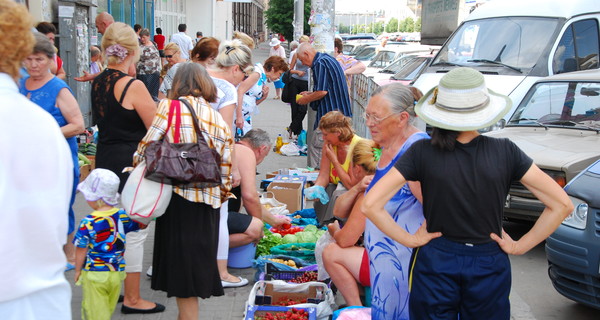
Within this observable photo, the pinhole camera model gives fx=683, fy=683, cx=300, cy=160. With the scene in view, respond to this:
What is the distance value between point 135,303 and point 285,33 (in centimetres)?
4247

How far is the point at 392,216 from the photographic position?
3.68 metres

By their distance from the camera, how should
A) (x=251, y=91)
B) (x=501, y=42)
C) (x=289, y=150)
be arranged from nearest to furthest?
(x=251, y=91) → (x=501, y=42) → (x=289, y=150)

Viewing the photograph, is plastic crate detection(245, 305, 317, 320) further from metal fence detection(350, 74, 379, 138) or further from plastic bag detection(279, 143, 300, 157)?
plastic bag detection(279, 143, 300, 157)

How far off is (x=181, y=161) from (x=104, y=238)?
852 millimetres

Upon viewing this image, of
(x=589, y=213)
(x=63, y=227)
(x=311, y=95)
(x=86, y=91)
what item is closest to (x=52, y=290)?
(x=63, y=227)

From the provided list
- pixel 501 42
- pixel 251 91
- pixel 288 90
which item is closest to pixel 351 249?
pixel 251 91

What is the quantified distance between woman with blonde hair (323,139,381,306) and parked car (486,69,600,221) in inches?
100

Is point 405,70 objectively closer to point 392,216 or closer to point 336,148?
point 336,148

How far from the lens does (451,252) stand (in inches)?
120

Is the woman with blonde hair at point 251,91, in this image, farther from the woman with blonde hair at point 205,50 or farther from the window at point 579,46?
the window at point 579,46

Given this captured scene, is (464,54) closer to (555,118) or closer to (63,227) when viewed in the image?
(555,118)

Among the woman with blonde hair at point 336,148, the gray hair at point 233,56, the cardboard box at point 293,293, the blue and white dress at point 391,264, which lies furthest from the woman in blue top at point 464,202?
the gray hair at point 233,56

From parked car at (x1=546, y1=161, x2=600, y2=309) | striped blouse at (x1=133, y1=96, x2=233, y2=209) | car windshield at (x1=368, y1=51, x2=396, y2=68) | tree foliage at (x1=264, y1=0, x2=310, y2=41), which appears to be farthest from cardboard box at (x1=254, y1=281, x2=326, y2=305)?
tree foliage at (x1=264, y1=0, x2=310, y2=41)

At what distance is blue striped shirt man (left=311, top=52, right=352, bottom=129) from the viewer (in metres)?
8.39
